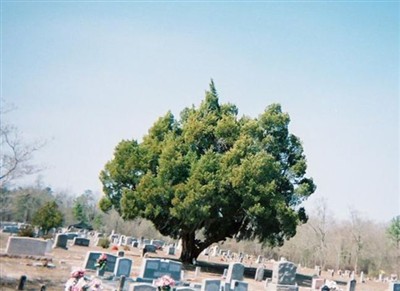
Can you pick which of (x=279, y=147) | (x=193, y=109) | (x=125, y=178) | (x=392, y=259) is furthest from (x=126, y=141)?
(x=392, y=259)

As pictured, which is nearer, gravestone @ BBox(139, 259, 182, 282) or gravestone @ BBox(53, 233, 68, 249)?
gravestone @ BBox(139, 259, 182, 282)

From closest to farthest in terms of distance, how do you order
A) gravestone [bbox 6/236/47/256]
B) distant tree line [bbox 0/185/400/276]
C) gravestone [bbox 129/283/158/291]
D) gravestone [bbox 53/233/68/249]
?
gravestone [bbox 129/283/158/291]
gravestone [bbox 6/236/47/256]
gravestone [bbox 53/233/68/249]
distant tree line [bbox 0/185/400/276]

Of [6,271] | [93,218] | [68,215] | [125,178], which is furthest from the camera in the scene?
[68,215]

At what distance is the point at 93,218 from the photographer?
72.9 meters

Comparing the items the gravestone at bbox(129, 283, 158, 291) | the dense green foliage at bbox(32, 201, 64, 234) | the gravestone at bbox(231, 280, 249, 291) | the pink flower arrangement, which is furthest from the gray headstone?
the dense green foliage at bbox(32, 201, 64, 234)

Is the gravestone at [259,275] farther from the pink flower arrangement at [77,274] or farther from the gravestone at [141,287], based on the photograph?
the pink flower arrangement at [77,274]

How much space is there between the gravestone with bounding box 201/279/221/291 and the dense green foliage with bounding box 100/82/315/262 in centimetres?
845

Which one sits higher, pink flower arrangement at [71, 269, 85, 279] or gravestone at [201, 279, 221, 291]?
pink flower arrangement at [71, 269, 85, 279]

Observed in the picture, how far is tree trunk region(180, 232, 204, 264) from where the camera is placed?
1092 inches

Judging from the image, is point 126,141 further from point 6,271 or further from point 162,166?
point 6,271

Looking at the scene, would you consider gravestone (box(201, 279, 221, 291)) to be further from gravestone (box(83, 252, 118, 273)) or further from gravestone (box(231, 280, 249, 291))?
gravestone (box(83, 252, 118, 273))

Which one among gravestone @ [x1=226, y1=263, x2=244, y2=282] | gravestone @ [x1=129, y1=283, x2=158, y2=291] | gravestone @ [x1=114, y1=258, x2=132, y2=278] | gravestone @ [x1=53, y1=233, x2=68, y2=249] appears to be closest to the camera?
gravestone @ [x1=129, y1=283, x2=158, y2=291]

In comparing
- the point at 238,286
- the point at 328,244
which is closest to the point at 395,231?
the point at 328,244

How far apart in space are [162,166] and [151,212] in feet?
10.1
